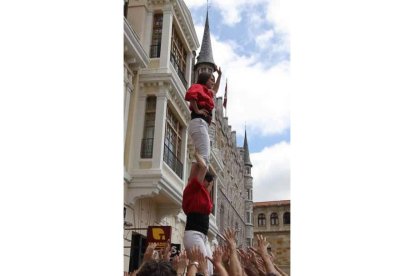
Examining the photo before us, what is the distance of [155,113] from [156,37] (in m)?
1.78

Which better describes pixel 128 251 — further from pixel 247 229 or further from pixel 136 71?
pixel 247 229

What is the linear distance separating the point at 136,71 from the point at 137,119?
3.09ft

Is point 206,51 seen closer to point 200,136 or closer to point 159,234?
point 159,234

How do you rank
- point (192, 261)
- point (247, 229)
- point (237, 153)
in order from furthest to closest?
point (247, 229)
point (237, 153)
point (192, 261)

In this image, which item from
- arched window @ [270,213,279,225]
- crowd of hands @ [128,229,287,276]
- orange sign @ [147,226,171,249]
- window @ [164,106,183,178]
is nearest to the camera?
crowd of hands @ [128,229,287,276]

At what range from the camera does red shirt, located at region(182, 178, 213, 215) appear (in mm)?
2256

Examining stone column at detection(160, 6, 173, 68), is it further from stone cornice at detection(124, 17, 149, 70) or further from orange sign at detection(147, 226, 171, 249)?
orange sign at detection(147, 226, 171, 249)

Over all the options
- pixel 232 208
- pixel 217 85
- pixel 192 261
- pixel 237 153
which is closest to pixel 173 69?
pixel 217 85

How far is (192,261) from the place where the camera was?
1967 mm

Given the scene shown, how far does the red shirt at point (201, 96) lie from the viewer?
2361mm

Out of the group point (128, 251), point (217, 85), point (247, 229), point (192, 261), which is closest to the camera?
point (192, 261)

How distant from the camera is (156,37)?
29.3 feet

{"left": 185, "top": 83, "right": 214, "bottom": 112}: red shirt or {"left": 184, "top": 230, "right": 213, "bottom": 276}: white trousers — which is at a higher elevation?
{"left": 185, "top": 83, "right": 214, "bottom": 112}: red shirt

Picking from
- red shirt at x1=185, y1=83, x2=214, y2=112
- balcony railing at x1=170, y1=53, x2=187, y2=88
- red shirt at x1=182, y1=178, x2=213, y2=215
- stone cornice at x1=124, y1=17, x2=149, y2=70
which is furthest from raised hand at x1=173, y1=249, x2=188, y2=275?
balcony railing at x1=170, y1=53, x2=187, y2=88
